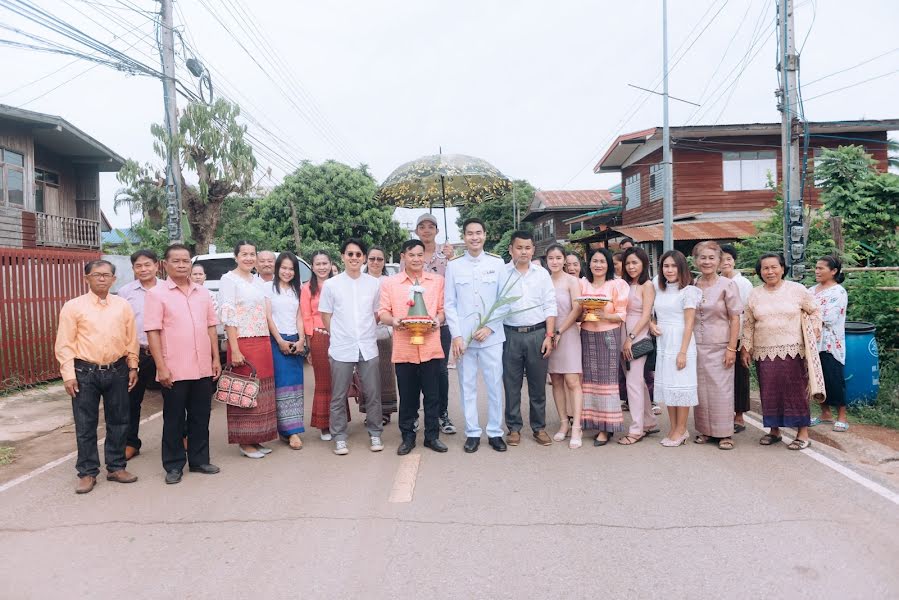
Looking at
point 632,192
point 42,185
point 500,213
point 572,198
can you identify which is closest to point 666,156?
point 632,192

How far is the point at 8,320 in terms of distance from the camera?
9.45 metres

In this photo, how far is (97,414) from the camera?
524cm

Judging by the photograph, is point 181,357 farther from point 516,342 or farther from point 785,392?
point 785,392

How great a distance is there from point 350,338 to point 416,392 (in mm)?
742

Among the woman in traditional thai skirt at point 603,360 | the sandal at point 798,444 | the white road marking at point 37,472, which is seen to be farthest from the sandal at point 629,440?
the white road marking at point 37,472

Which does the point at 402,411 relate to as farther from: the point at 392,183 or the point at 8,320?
the point at 8,320

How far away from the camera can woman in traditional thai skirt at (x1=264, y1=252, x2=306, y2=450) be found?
20.6 feet

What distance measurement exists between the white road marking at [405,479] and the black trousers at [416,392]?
28 cm

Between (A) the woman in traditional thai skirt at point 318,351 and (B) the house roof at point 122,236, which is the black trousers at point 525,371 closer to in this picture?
(A) the woman in traditional thai skirt at point 318,351

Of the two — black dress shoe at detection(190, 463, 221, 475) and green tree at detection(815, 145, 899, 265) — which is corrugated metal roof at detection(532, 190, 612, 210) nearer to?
green tree at detection(815, 145, 899, 265)

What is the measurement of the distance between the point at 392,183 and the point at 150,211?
A: 27.4 m

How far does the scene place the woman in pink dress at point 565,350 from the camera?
20.6 ft

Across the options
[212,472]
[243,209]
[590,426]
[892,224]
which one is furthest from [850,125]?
[243,209]

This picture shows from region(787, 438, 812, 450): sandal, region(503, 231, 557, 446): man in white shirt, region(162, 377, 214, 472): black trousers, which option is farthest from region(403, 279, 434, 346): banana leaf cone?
region(787, 438, 812, 450): sandal
